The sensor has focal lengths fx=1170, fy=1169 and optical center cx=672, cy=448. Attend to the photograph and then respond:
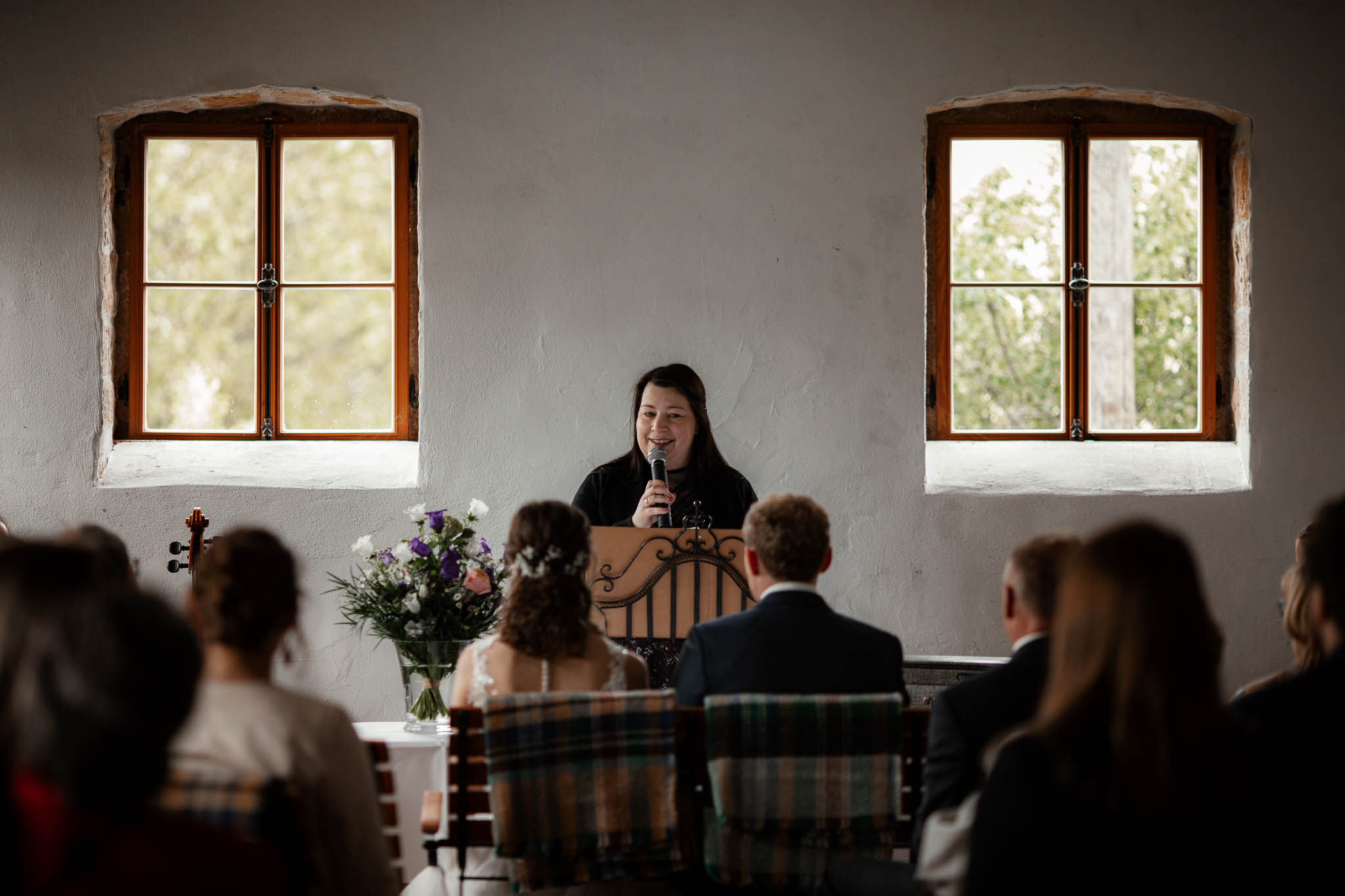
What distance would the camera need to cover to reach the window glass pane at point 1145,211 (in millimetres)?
4805

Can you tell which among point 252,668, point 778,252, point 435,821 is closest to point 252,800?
point 252,668

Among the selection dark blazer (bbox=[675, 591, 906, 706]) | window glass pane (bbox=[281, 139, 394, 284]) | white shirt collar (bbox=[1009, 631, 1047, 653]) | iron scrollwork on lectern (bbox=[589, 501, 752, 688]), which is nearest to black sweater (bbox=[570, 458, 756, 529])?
iron scrollwork on lectern (bbox=[589, 501, 752, 688])

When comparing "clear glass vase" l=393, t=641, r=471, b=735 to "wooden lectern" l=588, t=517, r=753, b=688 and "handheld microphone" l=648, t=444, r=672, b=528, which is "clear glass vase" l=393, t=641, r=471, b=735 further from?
"handheld microphone" l=648, t=444, r=672, b=528

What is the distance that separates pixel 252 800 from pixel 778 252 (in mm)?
3458

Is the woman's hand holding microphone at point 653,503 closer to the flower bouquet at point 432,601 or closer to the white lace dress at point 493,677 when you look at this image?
the flower bouquet at point 432,601

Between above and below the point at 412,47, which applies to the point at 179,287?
below

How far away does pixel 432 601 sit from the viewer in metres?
3.02

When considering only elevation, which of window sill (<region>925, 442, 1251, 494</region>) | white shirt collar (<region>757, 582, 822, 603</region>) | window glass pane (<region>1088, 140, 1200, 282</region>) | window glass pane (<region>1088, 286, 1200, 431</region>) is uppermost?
window glass pane (<region>1088, 140, 1200, 282</region>)

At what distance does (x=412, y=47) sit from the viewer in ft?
15.0

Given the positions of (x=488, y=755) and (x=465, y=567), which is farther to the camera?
(x=465, y=567)

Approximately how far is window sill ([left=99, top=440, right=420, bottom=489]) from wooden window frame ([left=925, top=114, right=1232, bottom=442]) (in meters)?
2.15

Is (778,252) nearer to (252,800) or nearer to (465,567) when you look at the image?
(465,567)

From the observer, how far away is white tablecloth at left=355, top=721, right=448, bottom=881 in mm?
2920

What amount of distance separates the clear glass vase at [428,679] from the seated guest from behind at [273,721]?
3.83ft
